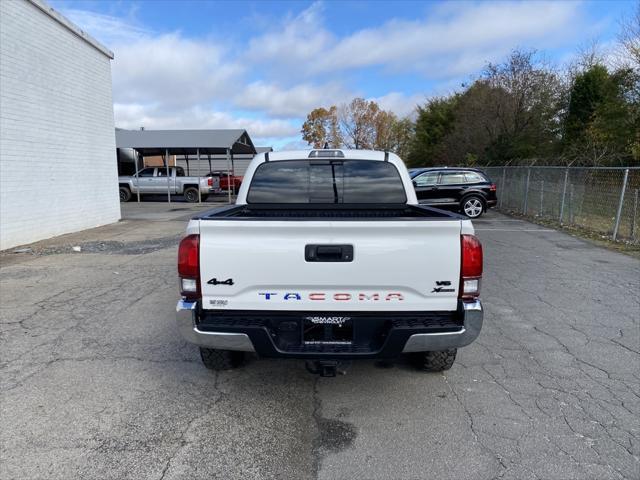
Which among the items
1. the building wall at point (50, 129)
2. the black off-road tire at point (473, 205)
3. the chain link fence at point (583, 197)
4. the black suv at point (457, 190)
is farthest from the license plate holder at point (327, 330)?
the black off-road tire at point (473, 205)

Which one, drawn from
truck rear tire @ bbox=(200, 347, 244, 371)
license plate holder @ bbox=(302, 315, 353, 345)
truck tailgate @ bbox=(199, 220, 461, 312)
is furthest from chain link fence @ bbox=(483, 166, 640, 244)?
truck rear tire @ bbox=(200, 347, 244, 371)

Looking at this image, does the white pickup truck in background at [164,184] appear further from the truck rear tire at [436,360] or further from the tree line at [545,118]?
the truck rear tire at [436,360]

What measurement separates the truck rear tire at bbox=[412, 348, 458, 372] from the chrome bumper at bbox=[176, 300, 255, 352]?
5.18 ft

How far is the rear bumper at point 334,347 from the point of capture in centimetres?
286

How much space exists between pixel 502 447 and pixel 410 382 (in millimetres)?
958

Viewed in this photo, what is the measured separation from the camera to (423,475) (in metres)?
2.51

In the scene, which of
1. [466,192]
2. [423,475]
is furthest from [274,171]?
[466,192]

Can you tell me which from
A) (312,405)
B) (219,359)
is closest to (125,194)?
(219,359)

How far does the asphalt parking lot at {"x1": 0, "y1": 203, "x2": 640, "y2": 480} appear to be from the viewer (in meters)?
2.62

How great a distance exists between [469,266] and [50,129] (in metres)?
11.8

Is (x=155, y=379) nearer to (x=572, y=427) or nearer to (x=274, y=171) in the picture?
(x=274, y=171)

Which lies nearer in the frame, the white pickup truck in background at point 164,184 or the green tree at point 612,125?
the green tree at point 612,125

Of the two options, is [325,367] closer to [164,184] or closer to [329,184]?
[329,184]

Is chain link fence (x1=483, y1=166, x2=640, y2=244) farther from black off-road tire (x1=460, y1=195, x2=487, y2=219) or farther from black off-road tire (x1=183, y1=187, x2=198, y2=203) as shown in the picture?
black off-road tire (x1=183, y1=187, x2=198, y2=203)
